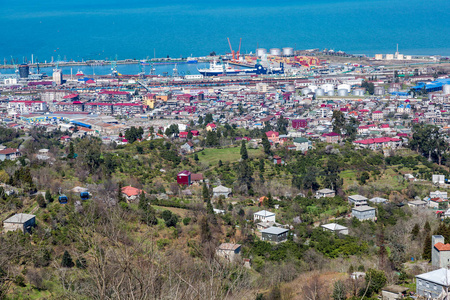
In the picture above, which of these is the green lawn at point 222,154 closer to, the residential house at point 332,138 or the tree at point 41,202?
the residential house at point 332,138

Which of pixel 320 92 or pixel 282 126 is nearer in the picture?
pixel 282 126

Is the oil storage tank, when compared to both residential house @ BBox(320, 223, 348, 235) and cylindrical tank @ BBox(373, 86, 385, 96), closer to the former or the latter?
cylindrical tank @ BBox(373, 86, 385, 96)

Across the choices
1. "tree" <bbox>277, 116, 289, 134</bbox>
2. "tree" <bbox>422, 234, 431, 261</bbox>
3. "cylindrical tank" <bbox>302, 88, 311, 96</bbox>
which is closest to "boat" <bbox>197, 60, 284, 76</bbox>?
"cylindrical tank" <bbox>302, 88, 311, 96</bbox>

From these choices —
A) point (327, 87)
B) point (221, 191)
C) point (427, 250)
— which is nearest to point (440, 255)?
point (427, 250)

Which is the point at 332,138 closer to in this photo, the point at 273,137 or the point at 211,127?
the point at 273,137

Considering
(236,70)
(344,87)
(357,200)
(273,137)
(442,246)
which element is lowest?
(442,246)

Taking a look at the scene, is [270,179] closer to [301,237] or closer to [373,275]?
[301,237]
